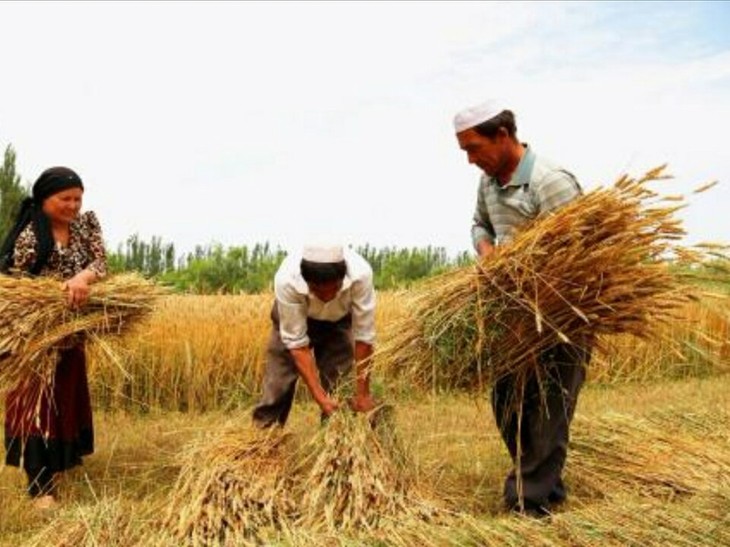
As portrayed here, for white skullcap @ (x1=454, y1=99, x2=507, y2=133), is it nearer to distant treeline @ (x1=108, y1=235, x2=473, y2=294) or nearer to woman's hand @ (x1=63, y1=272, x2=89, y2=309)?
woman's hand @ (x1=63, y1=272, x2=89, y2=309)

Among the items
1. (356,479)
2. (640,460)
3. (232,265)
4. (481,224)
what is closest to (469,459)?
(640,460)

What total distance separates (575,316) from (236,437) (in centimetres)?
165

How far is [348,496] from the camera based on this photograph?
3.92m

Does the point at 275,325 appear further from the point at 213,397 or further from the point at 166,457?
the point at 213,397

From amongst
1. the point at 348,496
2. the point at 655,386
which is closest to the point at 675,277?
the point at 348,496

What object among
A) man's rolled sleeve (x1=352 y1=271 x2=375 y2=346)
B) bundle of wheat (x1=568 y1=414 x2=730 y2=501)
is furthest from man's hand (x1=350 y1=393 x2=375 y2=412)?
bundle of wheat (x1=568 y1=414 x2=730 y2=501)

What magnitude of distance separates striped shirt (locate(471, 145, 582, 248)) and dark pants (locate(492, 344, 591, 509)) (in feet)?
1.68

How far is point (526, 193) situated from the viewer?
12.3 feet

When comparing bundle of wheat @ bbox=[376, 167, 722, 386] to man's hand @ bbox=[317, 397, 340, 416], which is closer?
bundle of wheat @ bbox=[376, 167, 722, 386]

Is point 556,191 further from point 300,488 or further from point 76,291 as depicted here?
point 76,291

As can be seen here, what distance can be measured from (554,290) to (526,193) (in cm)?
44

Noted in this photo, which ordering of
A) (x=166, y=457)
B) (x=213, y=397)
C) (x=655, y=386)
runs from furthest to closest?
(x=655, y=386) → (x=213, y=397) → (x=166, y=457)

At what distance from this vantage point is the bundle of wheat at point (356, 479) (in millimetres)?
3830

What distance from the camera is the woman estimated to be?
4.61m
